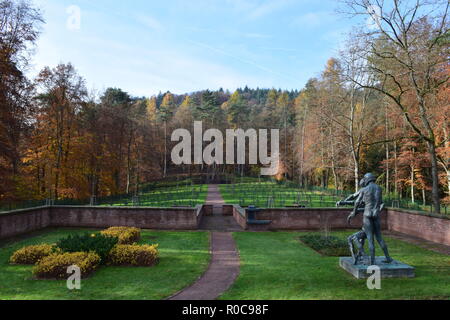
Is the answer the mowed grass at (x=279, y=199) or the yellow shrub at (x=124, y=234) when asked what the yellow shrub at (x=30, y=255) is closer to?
the yellow shrub at (x=124, y=234)

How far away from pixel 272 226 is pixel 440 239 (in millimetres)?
8528

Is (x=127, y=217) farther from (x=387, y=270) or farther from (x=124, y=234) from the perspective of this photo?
(x=387, y=270)

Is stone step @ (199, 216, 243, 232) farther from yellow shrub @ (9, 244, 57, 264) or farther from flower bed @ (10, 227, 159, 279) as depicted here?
yellow shrub @ (9, 244, 57, 264)

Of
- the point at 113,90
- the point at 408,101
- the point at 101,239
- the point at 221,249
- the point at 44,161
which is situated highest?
the point at 113,90

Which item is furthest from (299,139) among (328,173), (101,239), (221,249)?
(101,239)

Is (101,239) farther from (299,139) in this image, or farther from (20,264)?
(299,139)

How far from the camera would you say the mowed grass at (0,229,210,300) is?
7.68 m

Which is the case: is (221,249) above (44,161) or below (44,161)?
below

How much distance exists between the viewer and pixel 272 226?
19062mm

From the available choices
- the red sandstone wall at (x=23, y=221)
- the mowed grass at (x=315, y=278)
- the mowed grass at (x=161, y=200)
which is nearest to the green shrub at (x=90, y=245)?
the mowed grass at (x=315, y=278)

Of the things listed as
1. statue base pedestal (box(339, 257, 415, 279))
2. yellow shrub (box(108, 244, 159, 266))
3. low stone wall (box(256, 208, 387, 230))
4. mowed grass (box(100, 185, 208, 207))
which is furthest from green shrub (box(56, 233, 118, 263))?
mowed grass (box(100, 185, 208, 207))

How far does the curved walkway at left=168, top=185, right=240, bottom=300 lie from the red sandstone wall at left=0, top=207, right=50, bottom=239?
34.0 feet

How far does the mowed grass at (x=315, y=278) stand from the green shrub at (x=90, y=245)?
4.68 meters

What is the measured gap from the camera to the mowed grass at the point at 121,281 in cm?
768
